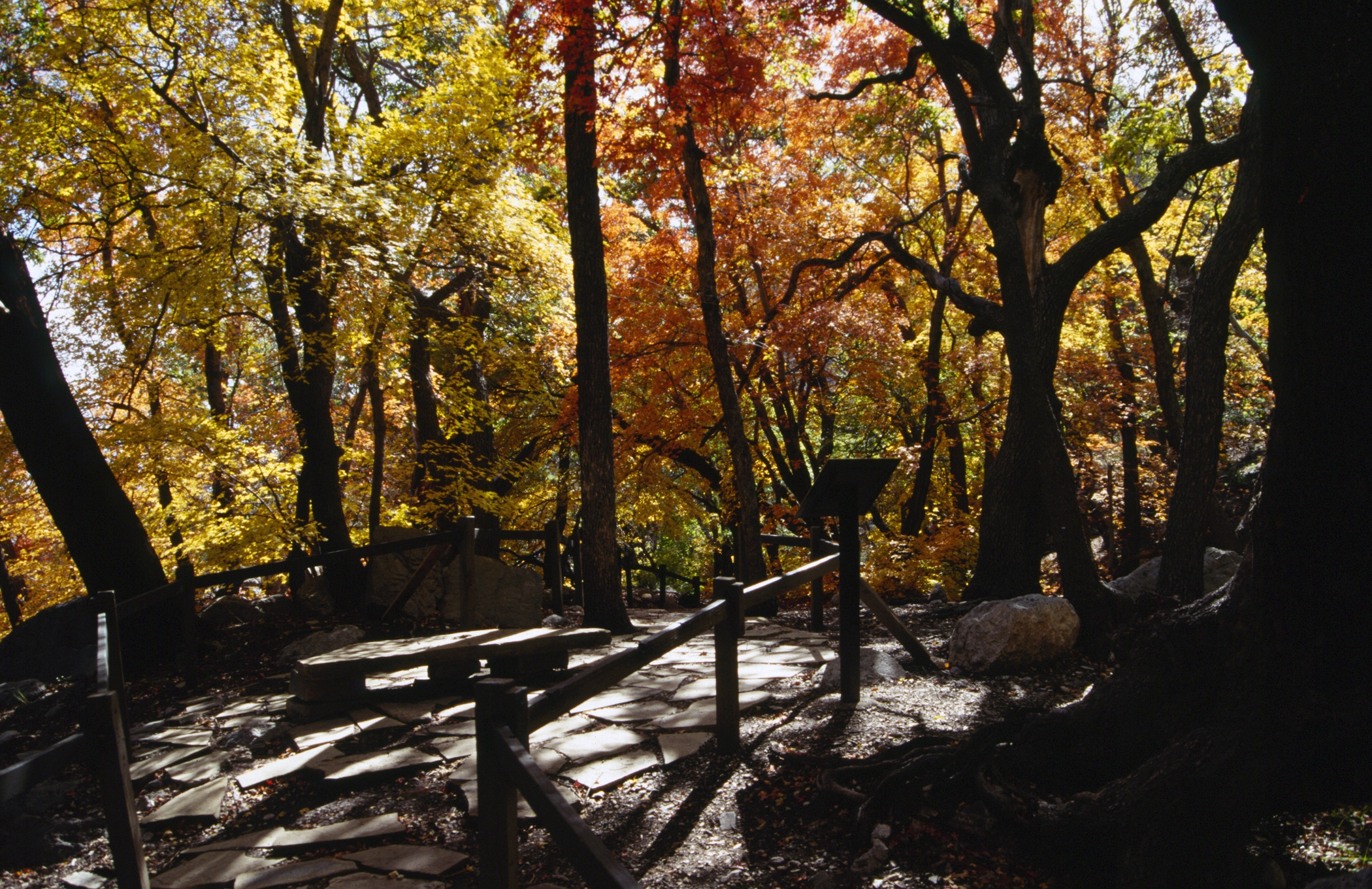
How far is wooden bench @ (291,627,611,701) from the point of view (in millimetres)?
4828

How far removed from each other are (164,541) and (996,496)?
43.5ft

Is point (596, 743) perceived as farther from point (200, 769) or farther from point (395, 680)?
point (200, 769)

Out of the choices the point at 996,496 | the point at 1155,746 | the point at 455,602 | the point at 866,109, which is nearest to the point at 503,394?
the point at 455,602

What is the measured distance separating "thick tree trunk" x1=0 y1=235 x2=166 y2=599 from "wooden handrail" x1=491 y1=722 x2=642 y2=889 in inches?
285

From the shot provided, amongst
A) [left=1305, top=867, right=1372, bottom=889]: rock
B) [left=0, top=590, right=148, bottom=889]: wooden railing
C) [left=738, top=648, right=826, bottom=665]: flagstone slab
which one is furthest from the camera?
[left=738, top=648, right=826, bottom=665]: flagstone slab

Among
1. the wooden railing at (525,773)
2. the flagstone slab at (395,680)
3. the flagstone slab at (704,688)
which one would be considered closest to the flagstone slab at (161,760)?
the flagstone slab at (395,680)

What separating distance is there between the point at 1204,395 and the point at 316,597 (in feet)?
32.6

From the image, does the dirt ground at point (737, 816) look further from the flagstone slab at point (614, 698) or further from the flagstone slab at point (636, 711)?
the flagstone slab at point (614, 698)

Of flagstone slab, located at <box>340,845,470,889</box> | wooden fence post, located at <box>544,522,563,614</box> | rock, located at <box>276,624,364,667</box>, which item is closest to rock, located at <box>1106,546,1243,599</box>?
wooden fence post, located at <box>544,522,563,614</box>

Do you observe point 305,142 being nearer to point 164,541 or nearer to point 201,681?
point 201,681

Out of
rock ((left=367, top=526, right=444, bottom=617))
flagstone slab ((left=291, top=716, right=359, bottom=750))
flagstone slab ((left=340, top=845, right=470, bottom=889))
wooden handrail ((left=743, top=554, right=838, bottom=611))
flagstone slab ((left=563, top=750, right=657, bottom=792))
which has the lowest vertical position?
flagstone slab ((left=340, top=845, right=470, bottom=889))

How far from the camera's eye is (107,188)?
8.66m

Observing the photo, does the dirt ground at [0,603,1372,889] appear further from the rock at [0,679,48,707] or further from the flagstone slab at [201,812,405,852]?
the rock at [0,679,48,707]

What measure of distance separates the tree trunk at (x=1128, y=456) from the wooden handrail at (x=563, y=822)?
13404mm
